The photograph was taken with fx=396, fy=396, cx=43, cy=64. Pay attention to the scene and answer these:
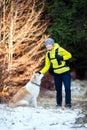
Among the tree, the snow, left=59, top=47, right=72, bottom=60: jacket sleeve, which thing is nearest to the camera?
the snow

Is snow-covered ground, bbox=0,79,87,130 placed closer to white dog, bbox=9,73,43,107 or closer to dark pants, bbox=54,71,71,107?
white dog, bbox=9,73,43,107

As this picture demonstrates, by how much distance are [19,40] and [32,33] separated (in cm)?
138

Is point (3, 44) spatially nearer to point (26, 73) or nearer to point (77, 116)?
point (26, 73)

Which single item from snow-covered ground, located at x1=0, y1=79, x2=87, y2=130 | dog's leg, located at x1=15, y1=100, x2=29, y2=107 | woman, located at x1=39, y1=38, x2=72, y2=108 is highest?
woman, located at x1=39, y1=38, x2=72, y2=108

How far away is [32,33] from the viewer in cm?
1549

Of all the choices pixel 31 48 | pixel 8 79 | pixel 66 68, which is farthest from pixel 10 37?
pixel 66 68

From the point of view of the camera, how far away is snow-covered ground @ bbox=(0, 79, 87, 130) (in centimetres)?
702

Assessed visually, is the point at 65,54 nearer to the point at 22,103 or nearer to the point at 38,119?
the point at 22,103

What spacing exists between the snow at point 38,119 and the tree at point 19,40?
426cm

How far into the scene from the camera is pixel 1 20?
13633mm

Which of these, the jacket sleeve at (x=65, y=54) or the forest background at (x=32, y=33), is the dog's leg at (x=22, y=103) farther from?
the forest background at (x=32, y=33)

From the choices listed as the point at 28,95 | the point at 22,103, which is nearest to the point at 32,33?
the point at 28,95

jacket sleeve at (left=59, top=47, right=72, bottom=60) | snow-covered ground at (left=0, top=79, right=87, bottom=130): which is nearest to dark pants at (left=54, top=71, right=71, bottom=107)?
jacket sleeve at (left=59, top=47, right=72, bottom=60)

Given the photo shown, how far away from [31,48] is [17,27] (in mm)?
2040
